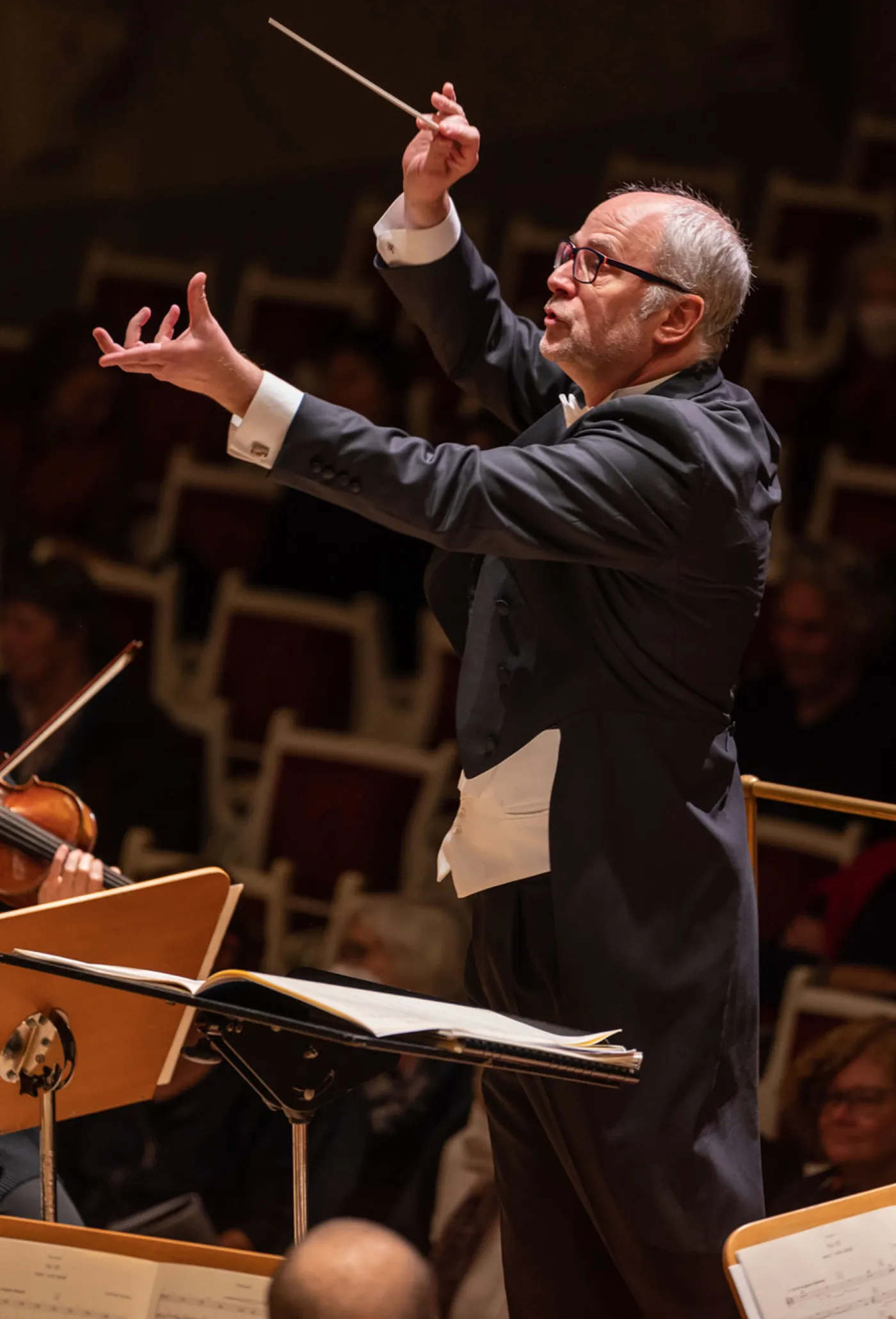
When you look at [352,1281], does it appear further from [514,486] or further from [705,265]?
[705,265]

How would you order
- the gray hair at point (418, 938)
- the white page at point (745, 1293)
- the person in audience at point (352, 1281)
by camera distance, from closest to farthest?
the person in audience at point (352, 1281) < the white page at point (745, 1293) < the gray hair at point (418, 938)

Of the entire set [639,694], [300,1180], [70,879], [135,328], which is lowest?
[300,1180]

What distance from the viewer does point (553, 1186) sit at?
1.52m

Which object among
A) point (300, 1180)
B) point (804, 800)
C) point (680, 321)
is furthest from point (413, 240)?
point (300, 1180)

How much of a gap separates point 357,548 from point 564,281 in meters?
1.62

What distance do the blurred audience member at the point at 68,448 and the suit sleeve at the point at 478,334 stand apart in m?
1.67

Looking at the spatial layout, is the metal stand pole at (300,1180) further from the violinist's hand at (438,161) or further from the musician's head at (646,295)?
the violinist's hand at (438,161)

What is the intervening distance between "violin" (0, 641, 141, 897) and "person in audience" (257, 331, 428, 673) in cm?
118

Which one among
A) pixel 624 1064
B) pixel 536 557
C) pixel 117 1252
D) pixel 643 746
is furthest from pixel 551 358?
pixel 117 1252

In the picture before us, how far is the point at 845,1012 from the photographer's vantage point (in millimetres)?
2533

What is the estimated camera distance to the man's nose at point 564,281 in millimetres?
1513

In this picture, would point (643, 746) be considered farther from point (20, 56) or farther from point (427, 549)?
point (20, 56)

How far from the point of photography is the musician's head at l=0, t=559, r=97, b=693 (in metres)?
2.99

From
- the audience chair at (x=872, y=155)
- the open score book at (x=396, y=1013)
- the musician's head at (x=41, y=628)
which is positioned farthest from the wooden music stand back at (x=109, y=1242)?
the audience chair at (x=872, y=155)
